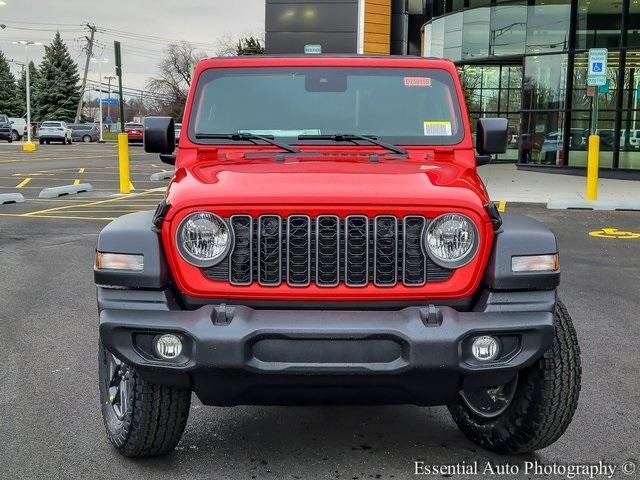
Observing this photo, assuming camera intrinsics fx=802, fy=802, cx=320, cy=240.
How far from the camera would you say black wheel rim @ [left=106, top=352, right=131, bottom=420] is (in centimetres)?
376

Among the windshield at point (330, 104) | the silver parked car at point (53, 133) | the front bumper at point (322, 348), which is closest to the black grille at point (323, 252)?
the front bumper at point (322, 348)

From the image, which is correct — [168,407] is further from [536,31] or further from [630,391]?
[536,31]

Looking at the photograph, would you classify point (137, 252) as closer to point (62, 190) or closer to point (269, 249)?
point (269, 249)

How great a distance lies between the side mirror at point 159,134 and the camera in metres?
4.68

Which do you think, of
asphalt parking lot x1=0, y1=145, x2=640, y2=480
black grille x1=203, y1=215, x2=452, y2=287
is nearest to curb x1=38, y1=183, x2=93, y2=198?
asphalt parking lot x1=0, y1=145, x2=640, y2=480

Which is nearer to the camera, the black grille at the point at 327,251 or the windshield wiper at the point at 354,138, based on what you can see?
the black grille at the point at 327,251

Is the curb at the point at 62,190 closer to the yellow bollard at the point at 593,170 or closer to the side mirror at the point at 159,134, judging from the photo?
the yellow bollard at the point at 593,170

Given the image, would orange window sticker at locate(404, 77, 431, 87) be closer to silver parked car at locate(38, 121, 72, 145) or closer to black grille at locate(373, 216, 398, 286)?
black grille at locate(373, 216, 398, 286)

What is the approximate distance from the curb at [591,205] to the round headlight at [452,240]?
1265 centimetres

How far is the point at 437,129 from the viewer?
4465 mm

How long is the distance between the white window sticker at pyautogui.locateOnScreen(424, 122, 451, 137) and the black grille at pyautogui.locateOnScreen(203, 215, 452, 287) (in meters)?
1.25

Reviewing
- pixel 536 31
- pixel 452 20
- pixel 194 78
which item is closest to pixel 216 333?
pixel 194 78

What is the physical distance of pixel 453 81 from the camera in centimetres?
464

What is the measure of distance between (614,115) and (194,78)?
20287 mm
